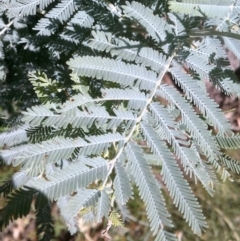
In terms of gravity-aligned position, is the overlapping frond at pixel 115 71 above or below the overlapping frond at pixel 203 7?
below

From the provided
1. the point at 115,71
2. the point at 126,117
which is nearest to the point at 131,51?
the point at 115,71

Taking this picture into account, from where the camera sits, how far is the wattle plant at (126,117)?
107 cm

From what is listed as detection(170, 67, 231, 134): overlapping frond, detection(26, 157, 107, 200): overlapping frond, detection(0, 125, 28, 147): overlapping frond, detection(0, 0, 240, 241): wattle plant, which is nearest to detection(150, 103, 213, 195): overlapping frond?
detection(0, 0, 240, 241): wattle plant

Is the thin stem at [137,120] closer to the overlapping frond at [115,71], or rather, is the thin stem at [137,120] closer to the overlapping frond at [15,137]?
the overlapping frond at [115,71]

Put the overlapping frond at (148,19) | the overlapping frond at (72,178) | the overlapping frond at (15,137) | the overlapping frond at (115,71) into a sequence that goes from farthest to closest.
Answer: the overlapping frond at (15,137), the overlapping frond at (148,19), the overlapping frond at (115,71), the overlapping frond at (72,178)

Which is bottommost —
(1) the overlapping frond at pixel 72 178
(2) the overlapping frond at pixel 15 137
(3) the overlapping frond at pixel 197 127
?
(2) the overlapping frond at pixel 15 137

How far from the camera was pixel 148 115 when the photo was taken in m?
1.19

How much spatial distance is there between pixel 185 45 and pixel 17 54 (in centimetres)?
85

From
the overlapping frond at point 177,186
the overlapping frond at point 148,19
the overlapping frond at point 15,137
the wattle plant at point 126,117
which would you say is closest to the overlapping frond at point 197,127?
the wattle plant at point 126,117

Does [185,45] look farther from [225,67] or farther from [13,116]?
[13,116]

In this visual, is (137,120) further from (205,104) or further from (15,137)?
(15,137)

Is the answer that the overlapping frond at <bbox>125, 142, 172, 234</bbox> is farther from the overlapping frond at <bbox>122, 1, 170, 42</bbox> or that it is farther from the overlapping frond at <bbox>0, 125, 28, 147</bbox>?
the overlapping frond at <bbox>0, 125, 28, 147</bbox>

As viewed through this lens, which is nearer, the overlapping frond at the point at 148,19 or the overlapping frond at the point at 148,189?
the overlapping frond at the point at 148,189

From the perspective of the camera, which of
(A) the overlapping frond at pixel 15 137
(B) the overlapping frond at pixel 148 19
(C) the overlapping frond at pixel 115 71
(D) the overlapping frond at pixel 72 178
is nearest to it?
(D) the overlapping frond at pixel 72 178
